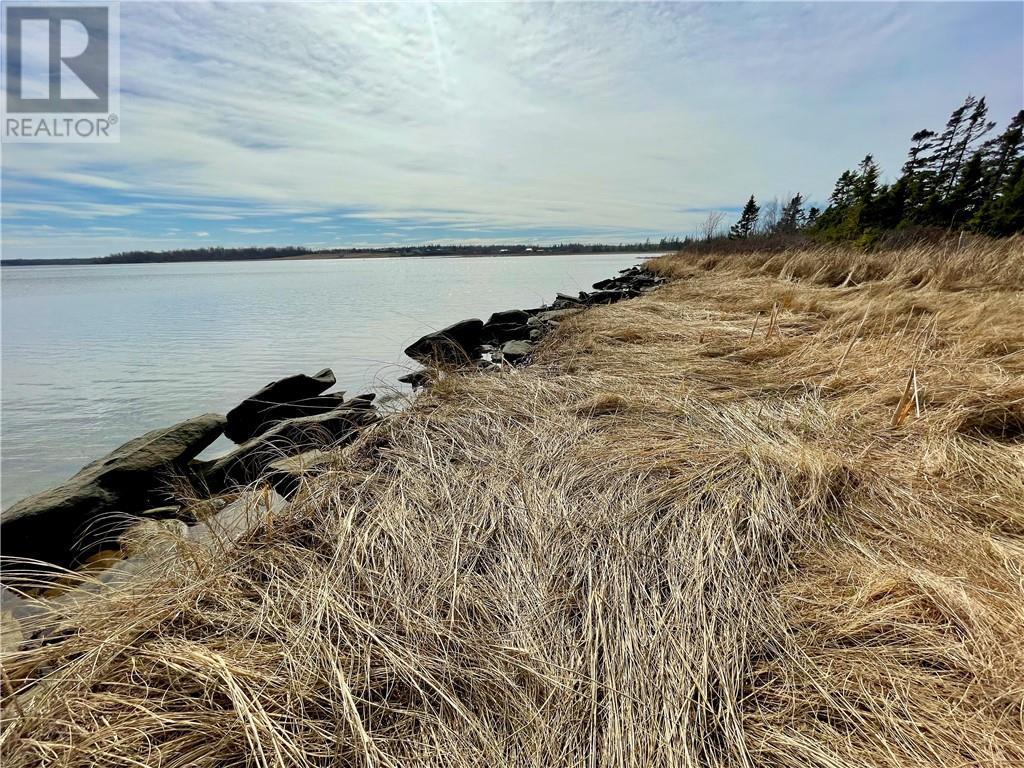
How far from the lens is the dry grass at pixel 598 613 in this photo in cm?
120

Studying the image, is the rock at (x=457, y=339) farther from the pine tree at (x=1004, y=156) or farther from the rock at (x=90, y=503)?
the pine tree at (x=1004, y=156)

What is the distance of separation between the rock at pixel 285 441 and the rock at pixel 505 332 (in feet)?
16.2

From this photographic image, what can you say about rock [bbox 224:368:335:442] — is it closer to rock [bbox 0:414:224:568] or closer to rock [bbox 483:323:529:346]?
rock [bbox 0:414:224:568]

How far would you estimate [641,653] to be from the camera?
144 cm

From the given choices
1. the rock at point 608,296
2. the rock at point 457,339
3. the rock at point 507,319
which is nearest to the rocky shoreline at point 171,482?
the rock at point 457,339

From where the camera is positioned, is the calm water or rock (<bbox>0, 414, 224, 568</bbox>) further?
the calm water

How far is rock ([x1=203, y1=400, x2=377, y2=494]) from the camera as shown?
11.2ft

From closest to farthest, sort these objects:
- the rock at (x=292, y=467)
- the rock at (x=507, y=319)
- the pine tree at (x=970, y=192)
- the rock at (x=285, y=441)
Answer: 1. the rock at (x=292, y=467)
2. the rock at (x=285, y=441)
3. the rock at (x=507, y=319)
4. the pine tree at (x=970, y=192)

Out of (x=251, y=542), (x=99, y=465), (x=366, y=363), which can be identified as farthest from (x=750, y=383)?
(x=366, y=363)

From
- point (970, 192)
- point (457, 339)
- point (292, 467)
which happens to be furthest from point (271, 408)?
point (970, 192)

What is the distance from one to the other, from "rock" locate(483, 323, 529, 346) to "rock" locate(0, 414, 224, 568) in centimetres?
577

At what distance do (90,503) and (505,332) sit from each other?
6.74 meters

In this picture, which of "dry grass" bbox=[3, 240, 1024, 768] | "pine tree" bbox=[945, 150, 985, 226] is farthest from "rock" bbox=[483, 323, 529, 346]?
"pine tree" bbox=[945, 150, 985, 226]

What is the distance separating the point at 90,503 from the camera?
119 inches
